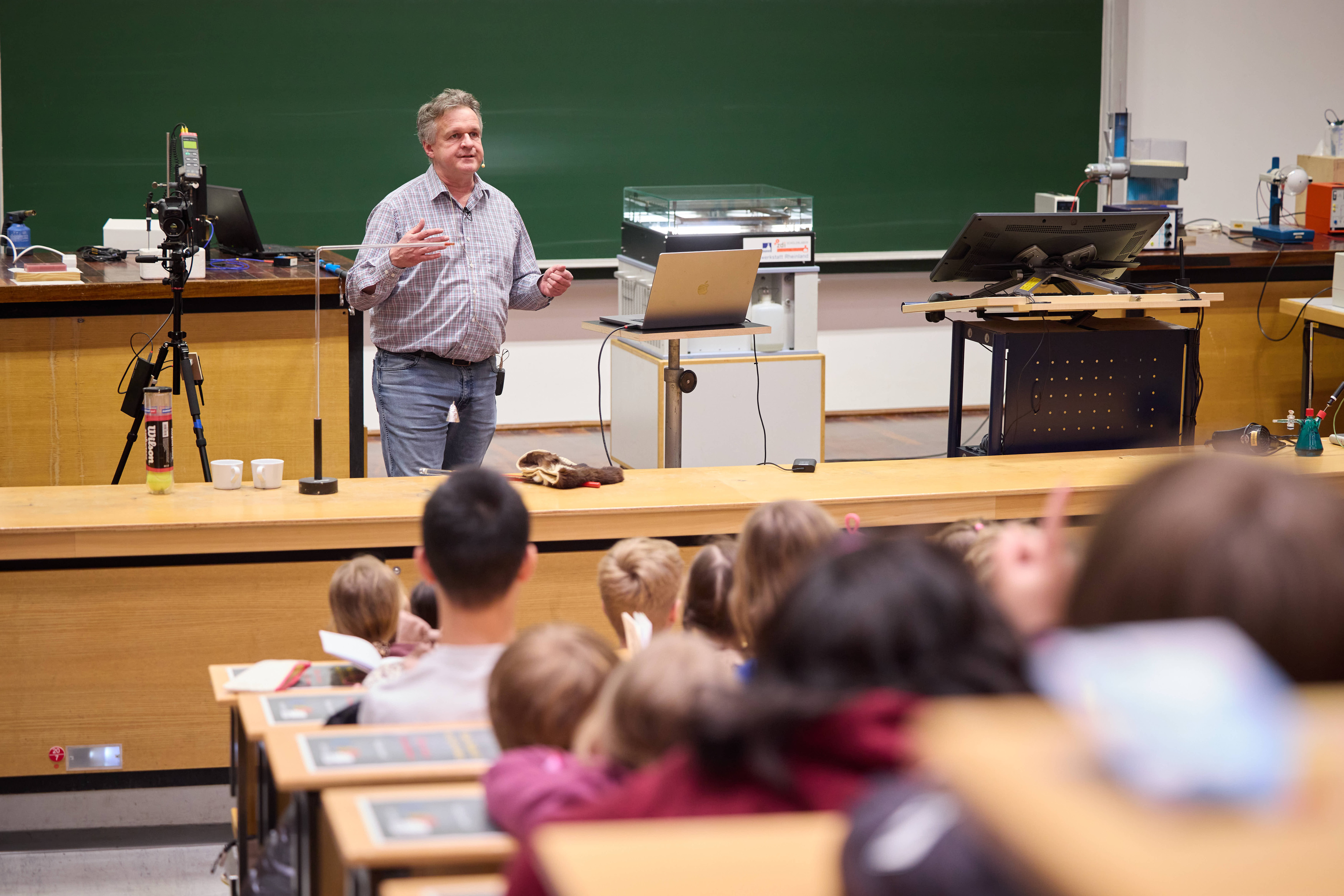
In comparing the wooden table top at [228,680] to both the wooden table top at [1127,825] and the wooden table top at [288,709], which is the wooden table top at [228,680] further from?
the wooden table top at [1127,825]

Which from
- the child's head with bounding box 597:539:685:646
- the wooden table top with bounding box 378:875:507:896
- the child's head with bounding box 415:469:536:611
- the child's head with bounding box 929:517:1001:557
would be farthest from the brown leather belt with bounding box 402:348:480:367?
the wooden table top with bounding box 378:875:507:896

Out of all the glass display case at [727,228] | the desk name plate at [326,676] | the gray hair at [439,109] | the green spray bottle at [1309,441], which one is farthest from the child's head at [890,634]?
the glass display case at [727,228]

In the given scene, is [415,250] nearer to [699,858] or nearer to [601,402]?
[601,402]

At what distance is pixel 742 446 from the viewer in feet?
17.4

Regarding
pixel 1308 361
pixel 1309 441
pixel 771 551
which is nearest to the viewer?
pixel 771 551

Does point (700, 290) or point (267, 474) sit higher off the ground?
point (700, 290)

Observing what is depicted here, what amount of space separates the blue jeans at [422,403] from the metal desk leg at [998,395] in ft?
4.59

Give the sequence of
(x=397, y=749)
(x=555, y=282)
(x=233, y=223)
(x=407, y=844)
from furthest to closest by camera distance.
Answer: (x=233, y=223), (x=555, y=282), (x=397, y=749), (x=407, y=844)

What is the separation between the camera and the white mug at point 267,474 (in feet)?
10.1

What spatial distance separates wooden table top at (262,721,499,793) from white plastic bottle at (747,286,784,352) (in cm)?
388

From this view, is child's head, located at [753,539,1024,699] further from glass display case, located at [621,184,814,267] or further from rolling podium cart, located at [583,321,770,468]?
glass display case, located at [621,184,814,267]

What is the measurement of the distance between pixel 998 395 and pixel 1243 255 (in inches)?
93.0

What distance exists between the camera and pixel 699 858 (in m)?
0.70

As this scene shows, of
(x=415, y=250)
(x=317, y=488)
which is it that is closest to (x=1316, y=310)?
(x=415, y=250)
